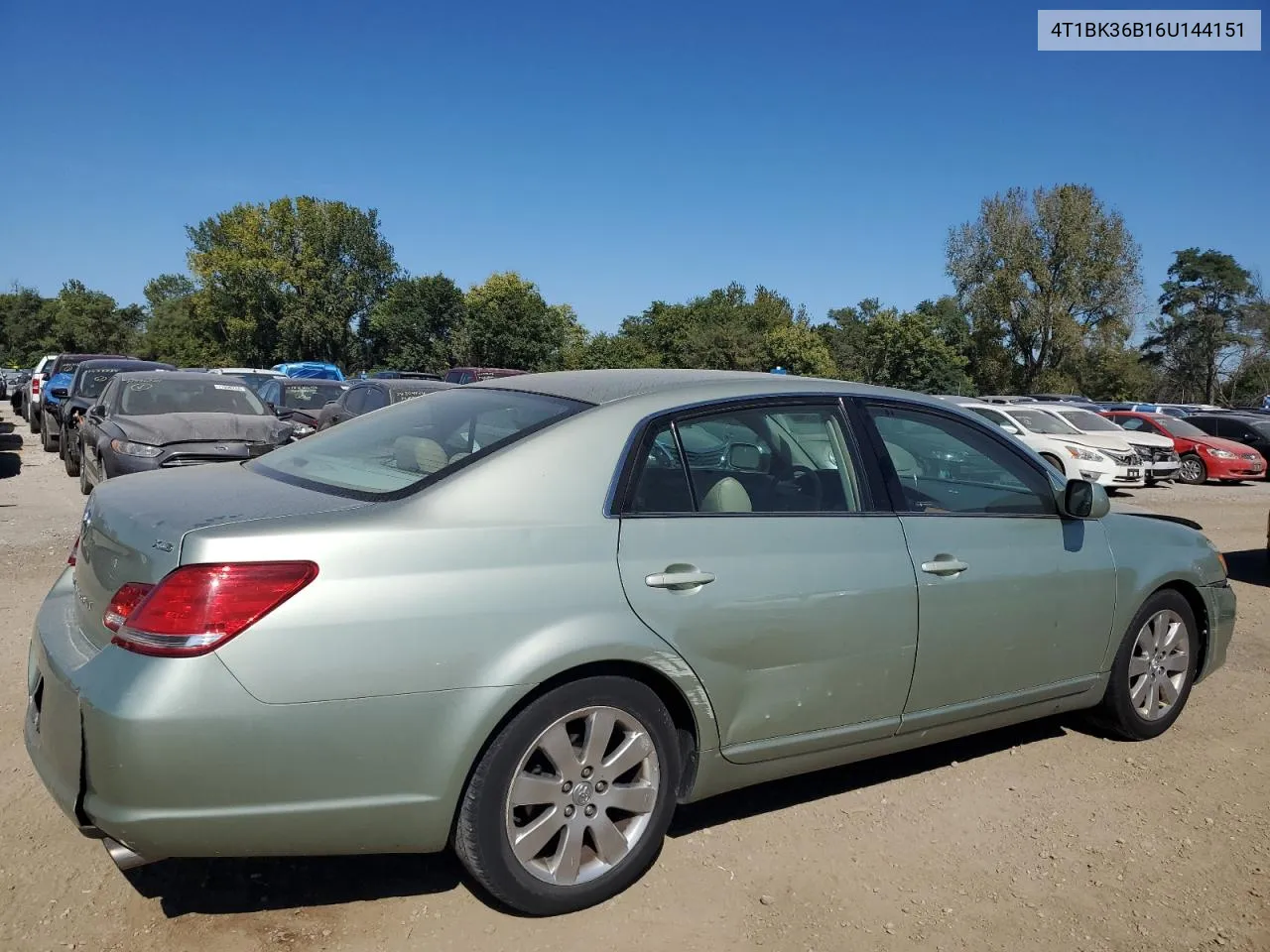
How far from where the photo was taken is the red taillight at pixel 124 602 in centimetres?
266

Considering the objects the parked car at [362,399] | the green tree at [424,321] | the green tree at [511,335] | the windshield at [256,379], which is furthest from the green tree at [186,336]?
the parked car at [362,399]

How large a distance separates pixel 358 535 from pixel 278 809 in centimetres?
72

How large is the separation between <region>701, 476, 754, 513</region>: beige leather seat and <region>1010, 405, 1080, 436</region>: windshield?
1674 centimetres

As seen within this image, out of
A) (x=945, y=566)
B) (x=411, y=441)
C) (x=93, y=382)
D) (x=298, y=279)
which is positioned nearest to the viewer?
(x=411, y=441)

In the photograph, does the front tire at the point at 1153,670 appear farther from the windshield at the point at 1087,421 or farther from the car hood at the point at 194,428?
the windshield at the point at 1087,421

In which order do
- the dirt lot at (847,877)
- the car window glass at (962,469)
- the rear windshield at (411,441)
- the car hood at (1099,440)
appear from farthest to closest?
1. the car hood at (1099,440)
2. the car window glass at (962,469)
3. the rear windshield at (411,441)
4. the dirt lot at (847,877)

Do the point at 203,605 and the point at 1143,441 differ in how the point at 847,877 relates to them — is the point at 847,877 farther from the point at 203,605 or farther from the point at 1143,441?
the point at 1143,441

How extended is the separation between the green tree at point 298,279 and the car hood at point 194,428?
191 feet

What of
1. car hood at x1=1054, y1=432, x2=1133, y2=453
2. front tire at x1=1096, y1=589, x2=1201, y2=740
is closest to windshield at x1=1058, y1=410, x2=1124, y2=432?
car hood at x1=1054, y1=432, x2=1133, y2=453

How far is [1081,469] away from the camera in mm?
17312

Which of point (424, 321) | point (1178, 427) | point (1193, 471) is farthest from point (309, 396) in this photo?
point (424, 321)

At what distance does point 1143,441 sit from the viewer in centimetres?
1953

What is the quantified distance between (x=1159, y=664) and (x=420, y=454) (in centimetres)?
344

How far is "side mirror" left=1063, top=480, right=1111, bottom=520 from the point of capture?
4.11 meters
